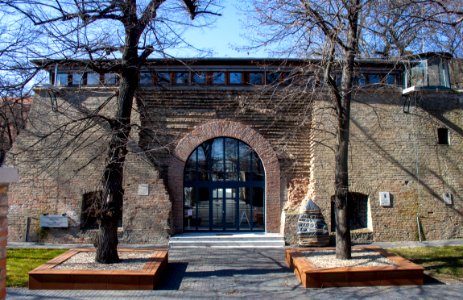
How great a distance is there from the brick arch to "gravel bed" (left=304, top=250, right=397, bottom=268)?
14.0 feet

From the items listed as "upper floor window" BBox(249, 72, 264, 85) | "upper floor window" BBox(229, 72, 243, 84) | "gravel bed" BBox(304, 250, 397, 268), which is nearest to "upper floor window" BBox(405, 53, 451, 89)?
"upper floor window" BBox(249, 72, 264, 85)

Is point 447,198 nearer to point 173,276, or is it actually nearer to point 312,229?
point 312,229

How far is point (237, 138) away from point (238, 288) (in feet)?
24.0

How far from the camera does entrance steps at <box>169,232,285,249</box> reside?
13805mm

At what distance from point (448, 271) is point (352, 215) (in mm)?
5221

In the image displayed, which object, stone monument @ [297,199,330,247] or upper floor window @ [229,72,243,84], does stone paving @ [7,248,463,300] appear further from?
upper floor window @ [229,72,243,84]

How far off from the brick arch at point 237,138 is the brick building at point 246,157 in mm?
36

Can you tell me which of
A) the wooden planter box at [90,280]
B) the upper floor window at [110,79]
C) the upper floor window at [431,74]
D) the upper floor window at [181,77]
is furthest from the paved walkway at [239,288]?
the upper floor window at [431,74]

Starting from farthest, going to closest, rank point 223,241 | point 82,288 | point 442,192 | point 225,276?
point 442,192, point 223,241, point 225,276, point 82,288

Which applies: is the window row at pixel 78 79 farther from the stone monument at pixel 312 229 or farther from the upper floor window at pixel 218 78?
the stone monument at pixel 312 229

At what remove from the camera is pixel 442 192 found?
1505 centimetres

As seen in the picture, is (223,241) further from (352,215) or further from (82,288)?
(82,288)

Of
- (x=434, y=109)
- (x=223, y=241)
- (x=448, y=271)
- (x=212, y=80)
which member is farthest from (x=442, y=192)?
(x=212, y=80)

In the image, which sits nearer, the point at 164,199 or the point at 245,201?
the point at 164,199
